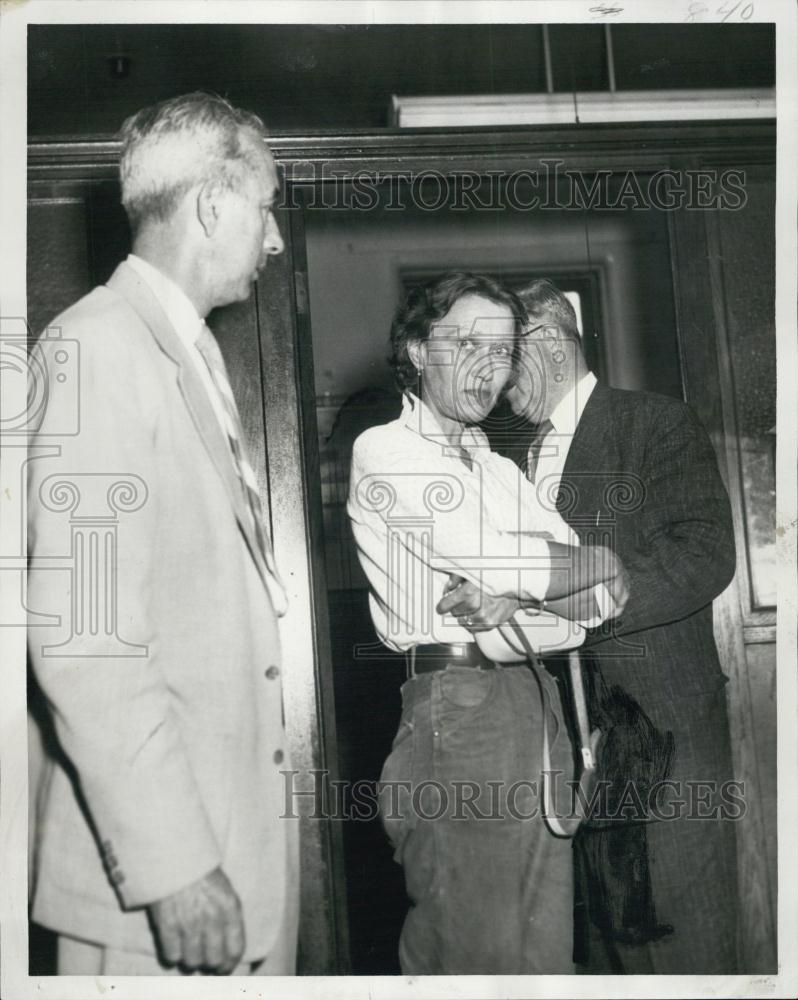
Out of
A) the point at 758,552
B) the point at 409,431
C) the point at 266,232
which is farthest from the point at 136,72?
the point at 758,552

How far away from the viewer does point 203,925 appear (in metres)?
1.33

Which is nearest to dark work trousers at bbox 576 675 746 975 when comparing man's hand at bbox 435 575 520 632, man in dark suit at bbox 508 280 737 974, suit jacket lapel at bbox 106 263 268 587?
man in dark suit at bbox 508 280 737 974

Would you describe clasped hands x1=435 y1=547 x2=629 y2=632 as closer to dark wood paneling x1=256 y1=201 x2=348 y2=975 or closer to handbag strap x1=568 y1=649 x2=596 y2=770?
handbag strap x1=568 y1=649 x2=596 y2=770

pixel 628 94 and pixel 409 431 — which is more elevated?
pixel 628 94

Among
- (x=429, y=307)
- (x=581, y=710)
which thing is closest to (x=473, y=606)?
(x=581, y=710)

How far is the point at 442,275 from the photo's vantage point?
1544mm

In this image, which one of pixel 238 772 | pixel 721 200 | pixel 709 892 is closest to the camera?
pixel 238 772

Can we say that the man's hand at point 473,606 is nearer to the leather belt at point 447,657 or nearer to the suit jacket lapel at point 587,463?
A: the leather belt at point 447,657

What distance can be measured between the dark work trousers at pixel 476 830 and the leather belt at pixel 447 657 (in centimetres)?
1

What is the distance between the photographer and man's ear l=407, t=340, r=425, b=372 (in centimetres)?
151

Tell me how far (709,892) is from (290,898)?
23.9 inches

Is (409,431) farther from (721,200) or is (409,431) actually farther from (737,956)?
(737,956)

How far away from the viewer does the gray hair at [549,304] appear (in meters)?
1.54

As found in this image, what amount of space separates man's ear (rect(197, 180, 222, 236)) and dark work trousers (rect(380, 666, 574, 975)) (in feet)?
2.31
